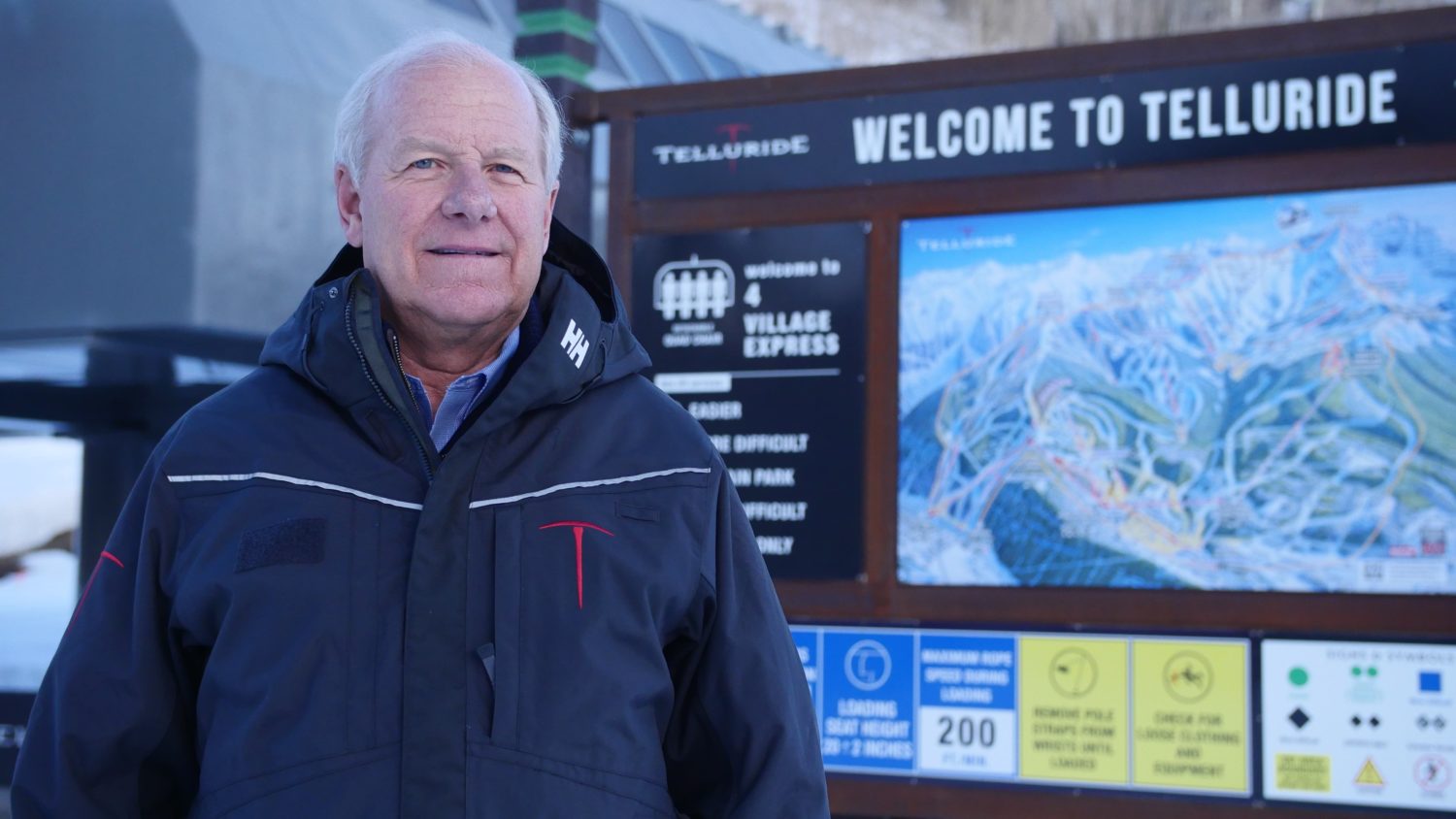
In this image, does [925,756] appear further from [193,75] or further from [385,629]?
[193,75]

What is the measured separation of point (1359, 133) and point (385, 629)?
2.91 metres

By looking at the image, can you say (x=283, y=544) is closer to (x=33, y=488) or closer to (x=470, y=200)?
(x=470, y=200)

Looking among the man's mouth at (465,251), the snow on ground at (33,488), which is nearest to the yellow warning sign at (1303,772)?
the man's mouth at (465,251)

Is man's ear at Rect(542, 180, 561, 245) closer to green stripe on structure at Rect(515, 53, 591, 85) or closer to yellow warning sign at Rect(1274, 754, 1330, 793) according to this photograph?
yellow warning sign at Rect(1274, 754, 1330, 793)

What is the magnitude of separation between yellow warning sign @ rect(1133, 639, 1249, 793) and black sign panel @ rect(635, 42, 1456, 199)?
1164 mm

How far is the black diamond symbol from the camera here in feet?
12.7

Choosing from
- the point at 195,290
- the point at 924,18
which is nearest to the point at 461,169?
the point at 195,290

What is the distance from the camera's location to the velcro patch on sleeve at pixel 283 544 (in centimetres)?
179

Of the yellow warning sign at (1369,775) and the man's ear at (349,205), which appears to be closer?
the man's ear at (349,205)

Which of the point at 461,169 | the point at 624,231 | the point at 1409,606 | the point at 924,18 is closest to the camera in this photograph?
the point at 461,169

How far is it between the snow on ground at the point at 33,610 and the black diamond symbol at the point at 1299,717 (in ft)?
42.7

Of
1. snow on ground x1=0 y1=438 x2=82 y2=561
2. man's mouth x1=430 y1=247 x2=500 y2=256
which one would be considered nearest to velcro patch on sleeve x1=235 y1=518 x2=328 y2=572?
man's mouth x1=430 y1=247 x2=500 y2=256

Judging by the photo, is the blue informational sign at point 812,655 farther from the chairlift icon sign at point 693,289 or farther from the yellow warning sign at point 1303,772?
the yellow warning sign at point 1303,772

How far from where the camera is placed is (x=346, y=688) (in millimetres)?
1760
